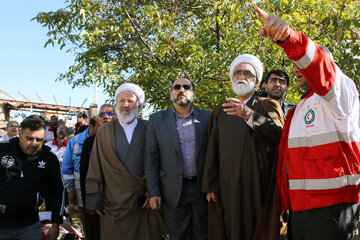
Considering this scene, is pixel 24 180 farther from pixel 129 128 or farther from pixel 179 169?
pixel 179 169

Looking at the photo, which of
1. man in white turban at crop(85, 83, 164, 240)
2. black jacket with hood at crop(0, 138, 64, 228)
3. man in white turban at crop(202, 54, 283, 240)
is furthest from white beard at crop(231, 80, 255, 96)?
black jacket with hood at crop(0, 138, 64, 228)

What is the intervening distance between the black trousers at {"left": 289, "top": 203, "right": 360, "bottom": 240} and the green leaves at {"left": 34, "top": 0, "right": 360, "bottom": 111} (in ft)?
12.5

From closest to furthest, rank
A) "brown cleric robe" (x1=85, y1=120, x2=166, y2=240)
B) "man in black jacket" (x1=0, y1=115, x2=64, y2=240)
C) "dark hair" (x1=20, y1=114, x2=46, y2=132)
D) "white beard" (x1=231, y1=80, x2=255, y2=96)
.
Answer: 1. "white beard" (x1=231, y1=80, x2=255, y2=96)
2. "man in black jacket" (x1=0, y1=115, x2=64, y2=240)
3. "dark hair" (x1=20, y1=114, x2=46, y2=132)
4. "brown cleric robe" (x1=85, y1=120, x2=166, y2=240)

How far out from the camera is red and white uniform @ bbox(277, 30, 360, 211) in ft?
6.33

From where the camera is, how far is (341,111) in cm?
205

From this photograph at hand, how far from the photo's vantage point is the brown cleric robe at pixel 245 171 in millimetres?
3073

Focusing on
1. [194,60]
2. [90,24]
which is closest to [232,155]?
[194,60]

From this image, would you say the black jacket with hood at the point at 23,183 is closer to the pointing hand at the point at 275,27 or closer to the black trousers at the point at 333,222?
the black trousers at the point at 333,222

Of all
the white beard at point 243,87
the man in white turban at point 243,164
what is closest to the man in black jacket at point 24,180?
the man in white turban at point 243,164

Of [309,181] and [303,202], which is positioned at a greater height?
[309,181]

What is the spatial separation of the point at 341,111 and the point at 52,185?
10.1 ft

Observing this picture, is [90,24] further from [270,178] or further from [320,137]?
[320,137]

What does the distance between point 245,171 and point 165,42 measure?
4163mm

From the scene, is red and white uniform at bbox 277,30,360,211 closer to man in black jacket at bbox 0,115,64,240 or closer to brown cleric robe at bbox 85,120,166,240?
brown cleric robe at bbox 85,120,166,240
